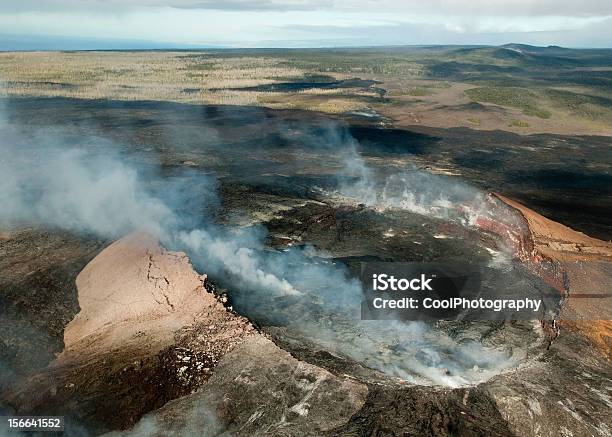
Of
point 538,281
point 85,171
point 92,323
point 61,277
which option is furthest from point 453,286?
point 85,171

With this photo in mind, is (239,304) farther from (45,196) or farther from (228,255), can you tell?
(45,196)

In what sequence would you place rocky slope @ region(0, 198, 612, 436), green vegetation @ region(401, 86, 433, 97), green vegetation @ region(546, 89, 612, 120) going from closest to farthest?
rocky slope @ region(0, 198, 612, 436) < green vegetation @ region(546, 89, 612, 120) < green vegetation @ region(401, 86, 433, 97)

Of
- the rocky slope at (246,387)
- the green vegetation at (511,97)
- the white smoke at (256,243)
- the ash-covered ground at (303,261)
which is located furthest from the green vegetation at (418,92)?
the rocky slope at (246,387)

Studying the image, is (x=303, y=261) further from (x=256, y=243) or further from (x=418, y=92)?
(x=418, y=92)

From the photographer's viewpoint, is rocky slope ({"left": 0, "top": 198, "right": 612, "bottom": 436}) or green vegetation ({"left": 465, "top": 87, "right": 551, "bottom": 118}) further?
green vegetation ({"left": 465, "top": 87, "right": 551, "bottom": 118})

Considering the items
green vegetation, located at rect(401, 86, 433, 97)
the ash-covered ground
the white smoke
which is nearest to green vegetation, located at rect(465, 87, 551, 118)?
green vegetation, located at rect(401, 86, 433, 97)

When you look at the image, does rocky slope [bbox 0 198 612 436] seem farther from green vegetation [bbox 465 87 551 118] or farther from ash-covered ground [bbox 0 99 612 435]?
green vegetation [bbox 465 87 551 118]

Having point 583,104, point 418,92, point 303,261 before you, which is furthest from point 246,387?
point 418,92
